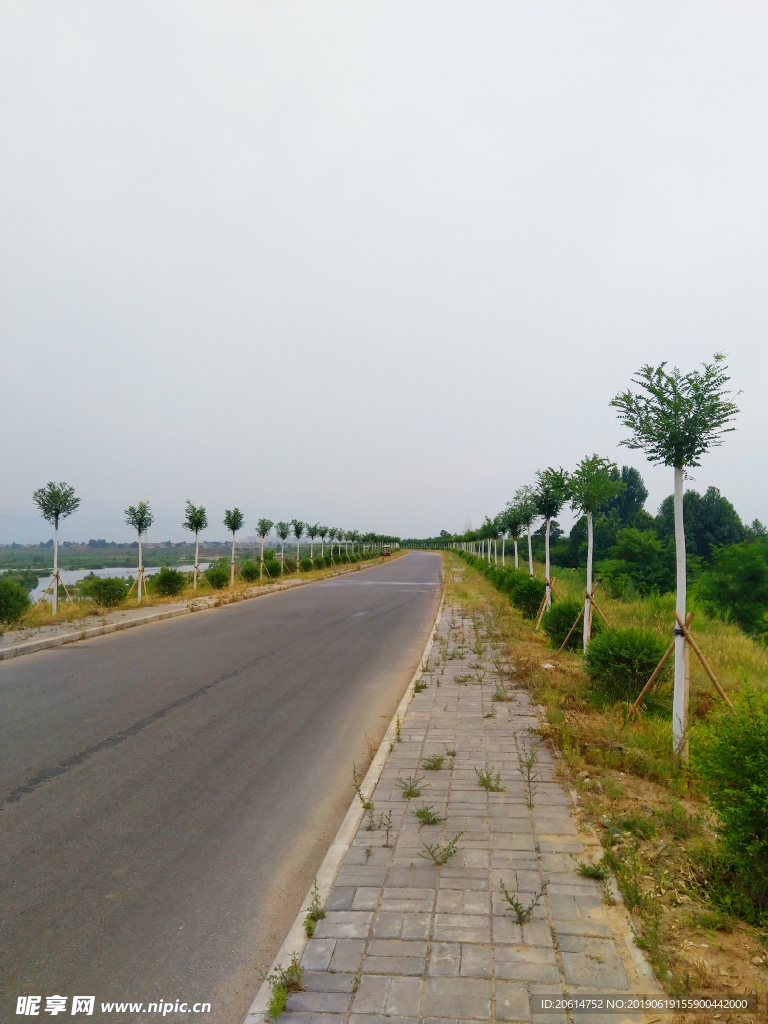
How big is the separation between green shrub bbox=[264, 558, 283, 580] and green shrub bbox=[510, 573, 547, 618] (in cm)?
2001

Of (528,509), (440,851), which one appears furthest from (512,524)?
(440,851)

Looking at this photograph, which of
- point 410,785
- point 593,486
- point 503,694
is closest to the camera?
point 410,785

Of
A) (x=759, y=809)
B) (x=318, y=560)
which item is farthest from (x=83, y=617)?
(x=318, y=560)

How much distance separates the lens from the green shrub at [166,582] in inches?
867

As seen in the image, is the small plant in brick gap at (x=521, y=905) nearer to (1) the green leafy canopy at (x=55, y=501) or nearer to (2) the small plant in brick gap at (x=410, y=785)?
(2) the small plant in brick gap at (x=410, y=785)

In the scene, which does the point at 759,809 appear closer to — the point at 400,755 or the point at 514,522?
the point at 400,755

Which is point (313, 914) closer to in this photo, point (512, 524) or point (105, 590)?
point (105, 590)

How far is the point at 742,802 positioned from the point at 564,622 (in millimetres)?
7789

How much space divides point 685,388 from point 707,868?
424cm

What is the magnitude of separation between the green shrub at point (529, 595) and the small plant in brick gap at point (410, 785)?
1012 centimetres

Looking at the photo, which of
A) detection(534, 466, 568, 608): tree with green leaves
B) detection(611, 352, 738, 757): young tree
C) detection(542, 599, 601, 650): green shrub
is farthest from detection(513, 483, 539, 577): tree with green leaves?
detection(611, 352, 738, 757): young tree

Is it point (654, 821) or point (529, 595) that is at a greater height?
point (529, 595)

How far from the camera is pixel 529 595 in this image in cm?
1533

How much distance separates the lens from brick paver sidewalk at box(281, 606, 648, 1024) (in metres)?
2.58
